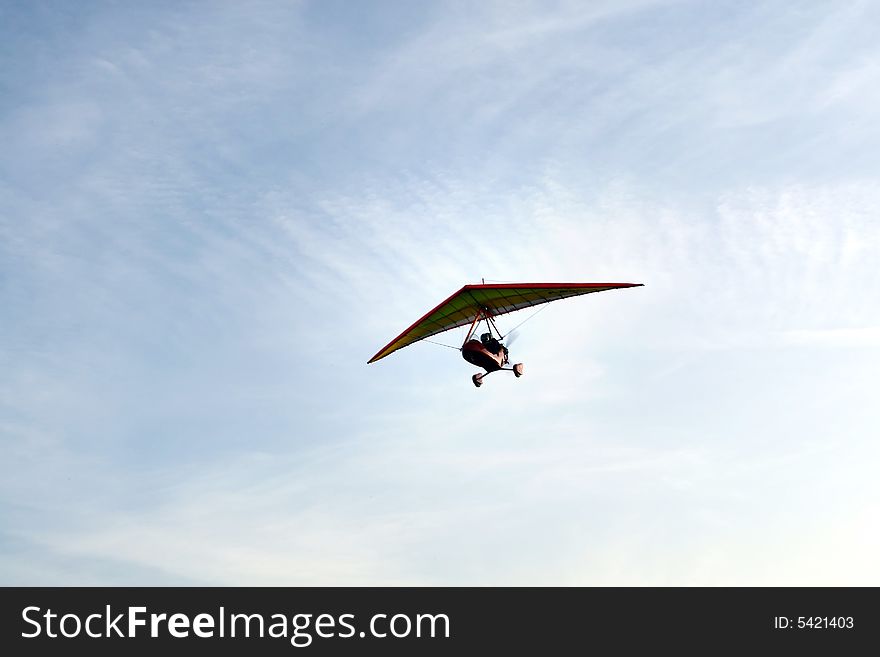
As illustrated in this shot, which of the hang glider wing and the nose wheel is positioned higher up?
the hang glider wing

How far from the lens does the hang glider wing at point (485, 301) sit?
53.2 meters

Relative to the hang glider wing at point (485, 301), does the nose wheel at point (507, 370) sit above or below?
below

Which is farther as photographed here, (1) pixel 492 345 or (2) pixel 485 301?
(2) pixel 485 301

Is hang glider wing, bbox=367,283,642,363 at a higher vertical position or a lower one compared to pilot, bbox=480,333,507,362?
higher

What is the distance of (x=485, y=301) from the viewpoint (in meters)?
54.9

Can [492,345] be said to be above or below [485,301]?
below

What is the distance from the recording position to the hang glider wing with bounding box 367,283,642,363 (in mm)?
53250

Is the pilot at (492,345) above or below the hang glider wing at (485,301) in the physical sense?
below
